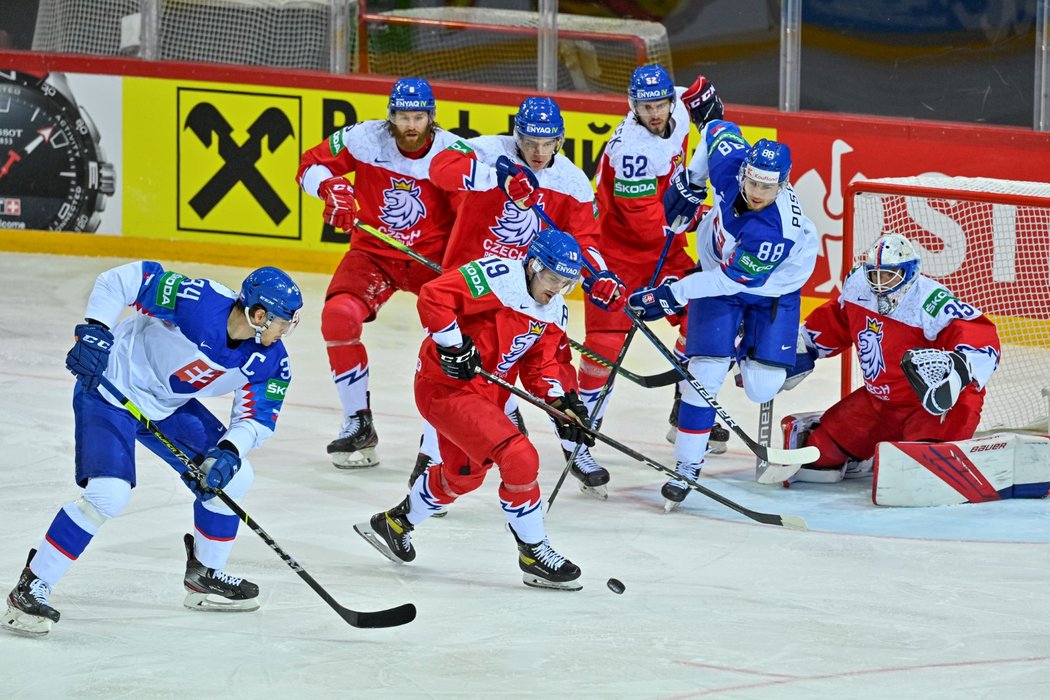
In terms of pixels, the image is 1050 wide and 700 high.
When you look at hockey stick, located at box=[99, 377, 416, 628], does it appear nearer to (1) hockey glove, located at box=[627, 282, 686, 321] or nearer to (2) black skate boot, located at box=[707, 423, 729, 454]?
(1) hockey glove, located at box=[627, 282, 686, 321]

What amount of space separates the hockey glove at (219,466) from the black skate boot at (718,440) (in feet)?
8.05

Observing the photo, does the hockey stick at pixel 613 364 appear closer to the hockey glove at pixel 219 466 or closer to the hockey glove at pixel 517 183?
the hockey glove at pixel 517 183

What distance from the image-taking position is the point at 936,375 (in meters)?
5.51

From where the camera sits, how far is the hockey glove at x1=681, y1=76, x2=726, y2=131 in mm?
6184

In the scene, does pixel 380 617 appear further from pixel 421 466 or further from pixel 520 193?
pixel 520 193

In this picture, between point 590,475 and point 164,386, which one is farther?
point 590,475

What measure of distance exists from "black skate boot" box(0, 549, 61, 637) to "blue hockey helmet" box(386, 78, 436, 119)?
2.38 meters

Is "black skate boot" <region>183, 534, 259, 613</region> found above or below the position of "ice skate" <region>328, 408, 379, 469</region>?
below

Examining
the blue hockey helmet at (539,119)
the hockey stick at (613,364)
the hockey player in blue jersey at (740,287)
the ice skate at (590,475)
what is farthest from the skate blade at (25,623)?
the blue hockey helmet at (539,119)

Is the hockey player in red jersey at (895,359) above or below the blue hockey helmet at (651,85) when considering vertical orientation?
below

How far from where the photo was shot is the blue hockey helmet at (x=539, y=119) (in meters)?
5.61

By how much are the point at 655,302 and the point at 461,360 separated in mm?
1260

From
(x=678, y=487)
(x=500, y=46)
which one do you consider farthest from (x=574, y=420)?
(x=500, y=46)

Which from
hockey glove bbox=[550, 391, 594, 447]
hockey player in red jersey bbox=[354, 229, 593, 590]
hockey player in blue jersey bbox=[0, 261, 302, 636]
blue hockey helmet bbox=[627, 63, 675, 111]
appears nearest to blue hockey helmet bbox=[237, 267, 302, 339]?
hockey player in blue jersey bbox=[0, 261, 302, 636]
